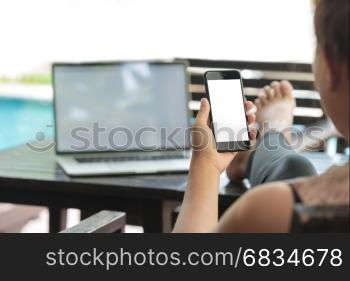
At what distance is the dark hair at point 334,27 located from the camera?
23.9 inches

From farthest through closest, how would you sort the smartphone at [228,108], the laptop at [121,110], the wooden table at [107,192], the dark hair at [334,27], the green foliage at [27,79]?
the green foliage at [27,79] → the laptop at [121,110] → the wooden table at [107,192] → the smartphone at [228,108] → the dark hair at [334,27]

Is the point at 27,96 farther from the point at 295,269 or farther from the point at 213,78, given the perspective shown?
the point at 295,269

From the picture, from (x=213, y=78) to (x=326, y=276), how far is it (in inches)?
23.0

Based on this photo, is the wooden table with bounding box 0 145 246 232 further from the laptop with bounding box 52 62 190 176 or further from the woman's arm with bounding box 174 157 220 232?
the woman's arm with bounding box 174 157 220 232

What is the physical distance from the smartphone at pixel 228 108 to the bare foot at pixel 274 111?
17.6 inches

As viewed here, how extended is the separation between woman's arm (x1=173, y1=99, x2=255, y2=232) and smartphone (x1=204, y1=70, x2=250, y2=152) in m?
0.07

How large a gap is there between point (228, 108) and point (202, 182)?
10.9 inches

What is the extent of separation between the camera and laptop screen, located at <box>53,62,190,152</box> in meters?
1.94

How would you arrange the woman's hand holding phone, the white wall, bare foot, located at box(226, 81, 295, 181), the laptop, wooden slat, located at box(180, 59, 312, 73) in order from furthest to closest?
1. the white wall
2. wooden slat, located at box(180, 59, 312, 73)
3. the laptop
4. bare foot, located at box(226, 81, 295, 181)
5. the woman's hand holding phone

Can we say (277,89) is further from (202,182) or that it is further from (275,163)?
(202,182)

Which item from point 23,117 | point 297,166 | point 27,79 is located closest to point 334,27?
point 297,166

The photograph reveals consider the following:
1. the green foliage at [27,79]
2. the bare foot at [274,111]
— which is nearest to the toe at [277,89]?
the bare foot at [274,111]

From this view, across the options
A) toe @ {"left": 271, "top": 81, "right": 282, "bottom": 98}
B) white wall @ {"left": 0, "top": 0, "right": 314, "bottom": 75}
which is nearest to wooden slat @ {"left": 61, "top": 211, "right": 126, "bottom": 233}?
toe @ {"left": 271, "top": 81, "right": 282, "bottom": 98}

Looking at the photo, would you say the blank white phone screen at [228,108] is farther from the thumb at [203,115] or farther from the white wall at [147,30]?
the white wall at [147,30]
